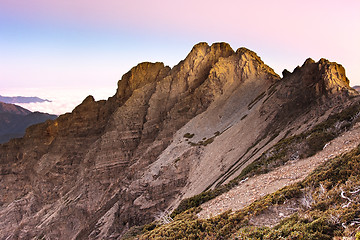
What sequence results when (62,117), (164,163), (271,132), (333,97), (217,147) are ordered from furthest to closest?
(62,117), (164,163), (217,147), (271,132), (333,97)

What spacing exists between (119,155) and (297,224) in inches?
2345

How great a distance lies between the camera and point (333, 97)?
91.1ft

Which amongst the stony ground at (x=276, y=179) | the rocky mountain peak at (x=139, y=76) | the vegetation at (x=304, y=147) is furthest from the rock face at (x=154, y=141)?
the stony ground at (x=276, y=179)

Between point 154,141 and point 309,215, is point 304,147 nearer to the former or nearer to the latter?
point 309,215

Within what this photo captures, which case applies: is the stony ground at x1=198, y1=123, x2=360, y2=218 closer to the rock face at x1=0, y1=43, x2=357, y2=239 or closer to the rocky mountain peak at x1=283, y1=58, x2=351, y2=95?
the rock face at x1=0, y1=43, x2=357, y2=239

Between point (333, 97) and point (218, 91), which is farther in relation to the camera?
point (218, 91)

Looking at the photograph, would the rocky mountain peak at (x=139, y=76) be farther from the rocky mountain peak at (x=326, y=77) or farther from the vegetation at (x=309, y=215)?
the vegetation at (x=309, y=215)

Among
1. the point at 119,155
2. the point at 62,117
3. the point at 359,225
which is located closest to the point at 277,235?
the point at 359,225

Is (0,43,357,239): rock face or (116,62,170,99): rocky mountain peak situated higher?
(116,62,170,99): rocky mountain peak

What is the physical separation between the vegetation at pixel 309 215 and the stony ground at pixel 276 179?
4.69ft

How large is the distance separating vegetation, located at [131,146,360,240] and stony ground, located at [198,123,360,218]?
4.69 ft

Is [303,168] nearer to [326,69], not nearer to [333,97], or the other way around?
[333,97]

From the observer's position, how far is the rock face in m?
35.6

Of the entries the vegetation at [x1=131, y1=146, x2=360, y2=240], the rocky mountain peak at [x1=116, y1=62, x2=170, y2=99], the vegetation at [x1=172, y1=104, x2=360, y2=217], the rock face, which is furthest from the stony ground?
the rocky mountain peak at [x1=116, y1=62, x2=170, y2=99]
